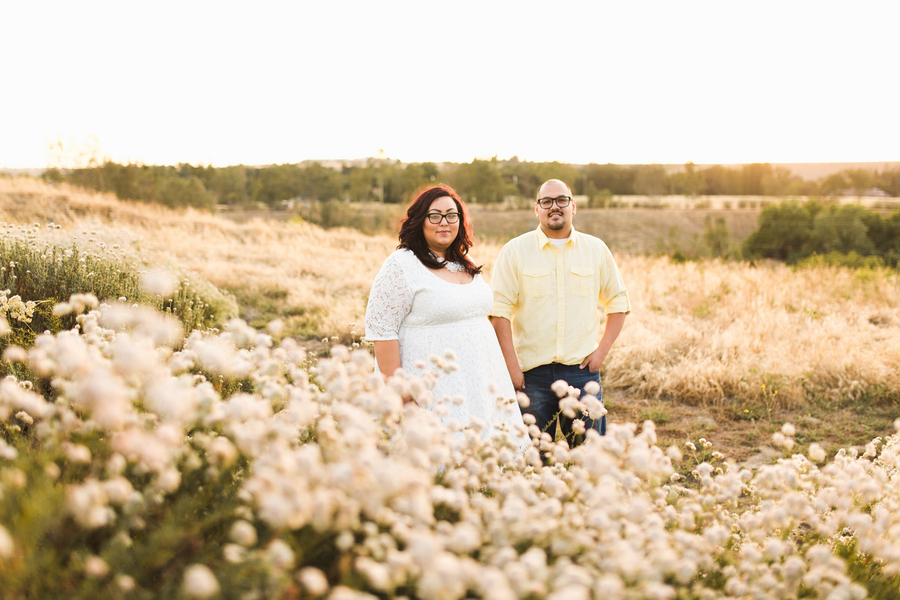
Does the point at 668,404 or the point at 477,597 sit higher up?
the point at 477,597

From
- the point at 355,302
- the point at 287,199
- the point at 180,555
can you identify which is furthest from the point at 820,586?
the point at 287,199

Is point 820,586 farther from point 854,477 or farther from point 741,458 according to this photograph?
point 741,458

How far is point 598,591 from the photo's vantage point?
133 cm

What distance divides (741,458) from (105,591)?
16.8ft

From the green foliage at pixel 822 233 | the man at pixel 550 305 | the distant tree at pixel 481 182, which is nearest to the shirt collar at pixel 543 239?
the man at pixel 550 305

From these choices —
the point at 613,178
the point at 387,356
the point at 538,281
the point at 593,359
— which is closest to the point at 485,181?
the point at 613,178

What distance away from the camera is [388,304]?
329cm

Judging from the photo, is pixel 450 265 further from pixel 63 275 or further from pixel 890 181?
pixel 890 181

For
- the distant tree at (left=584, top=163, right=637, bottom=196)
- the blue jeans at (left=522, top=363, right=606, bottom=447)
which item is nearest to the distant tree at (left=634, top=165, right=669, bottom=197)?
the distant tree at (left=584, top=163, right=637, bottom=196)

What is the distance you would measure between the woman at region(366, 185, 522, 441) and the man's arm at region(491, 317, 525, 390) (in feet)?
0.62

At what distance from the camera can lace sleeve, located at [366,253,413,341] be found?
128 inches

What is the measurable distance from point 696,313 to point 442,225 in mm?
Answer: 6909

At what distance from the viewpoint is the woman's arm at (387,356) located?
3.24m

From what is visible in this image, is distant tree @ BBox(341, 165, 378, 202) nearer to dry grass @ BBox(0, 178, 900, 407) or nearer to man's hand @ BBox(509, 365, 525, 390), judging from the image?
dry grass @ BBox(0, 178, 900, 407)
